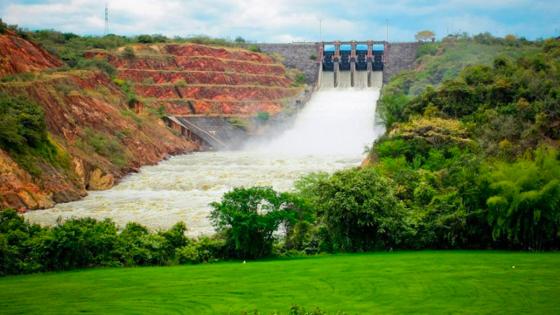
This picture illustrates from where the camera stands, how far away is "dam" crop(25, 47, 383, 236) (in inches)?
1445

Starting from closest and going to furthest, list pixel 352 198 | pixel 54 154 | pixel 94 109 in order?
pixel 352 198 → pixel 54 154 → pixel 94 109

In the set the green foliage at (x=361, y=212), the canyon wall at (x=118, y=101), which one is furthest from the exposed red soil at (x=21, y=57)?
the green foliage at (x=361, y=212)

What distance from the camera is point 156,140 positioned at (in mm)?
62875

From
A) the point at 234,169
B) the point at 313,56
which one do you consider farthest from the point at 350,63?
the point at 234,169

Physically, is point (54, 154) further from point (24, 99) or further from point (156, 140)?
point (156, 140)

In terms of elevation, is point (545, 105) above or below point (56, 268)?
above

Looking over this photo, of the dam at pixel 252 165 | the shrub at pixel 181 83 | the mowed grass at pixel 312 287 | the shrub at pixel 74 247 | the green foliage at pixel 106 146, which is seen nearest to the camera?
the mowed grass at pixel 312 287

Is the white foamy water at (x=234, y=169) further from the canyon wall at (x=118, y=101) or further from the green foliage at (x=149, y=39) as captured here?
the green foliage at (x=149, y=39)

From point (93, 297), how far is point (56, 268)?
5.51 meters

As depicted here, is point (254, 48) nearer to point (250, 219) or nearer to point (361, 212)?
point (361, 212)

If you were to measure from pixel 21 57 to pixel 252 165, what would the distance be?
69.0ft

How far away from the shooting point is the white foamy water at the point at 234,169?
1441 inches

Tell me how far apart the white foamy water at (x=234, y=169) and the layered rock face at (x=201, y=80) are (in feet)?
18.2

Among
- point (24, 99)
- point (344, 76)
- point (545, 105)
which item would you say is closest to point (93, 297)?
point (545, 105)
